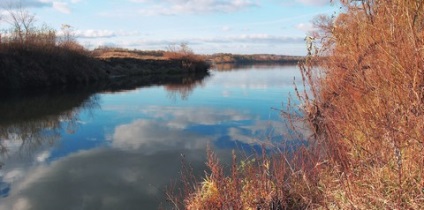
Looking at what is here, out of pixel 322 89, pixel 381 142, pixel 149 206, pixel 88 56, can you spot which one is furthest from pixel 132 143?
pixel 88 56

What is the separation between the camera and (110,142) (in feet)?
33.3

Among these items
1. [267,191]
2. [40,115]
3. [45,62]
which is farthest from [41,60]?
[267,191]

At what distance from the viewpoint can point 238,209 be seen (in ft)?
14.8

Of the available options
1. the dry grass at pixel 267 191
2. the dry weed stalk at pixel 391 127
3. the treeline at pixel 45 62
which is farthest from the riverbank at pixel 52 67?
the dry weed stalk at pixel 391 127

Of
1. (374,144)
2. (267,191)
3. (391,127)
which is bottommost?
(267,191)

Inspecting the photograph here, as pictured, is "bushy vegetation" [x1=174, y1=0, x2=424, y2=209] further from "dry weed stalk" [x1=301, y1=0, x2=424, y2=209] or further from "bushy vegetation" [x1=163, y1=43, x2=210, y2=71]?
"bushy vegetation" [x1=163, y1=43, x2=210, y2=71]

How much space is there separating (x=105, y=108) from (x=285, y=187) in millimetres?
12664

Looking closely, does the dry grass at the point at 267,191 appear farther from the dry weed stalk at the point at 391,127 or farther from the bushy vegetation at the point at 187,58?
the bushy vegetation at the point at 187,58

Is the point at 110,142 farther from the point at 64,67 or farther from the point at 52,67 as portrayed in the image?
the point at 64,67

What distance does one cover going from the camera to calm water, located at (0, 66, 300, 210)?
6.59m

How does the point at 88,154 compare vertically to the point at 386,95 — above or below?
below

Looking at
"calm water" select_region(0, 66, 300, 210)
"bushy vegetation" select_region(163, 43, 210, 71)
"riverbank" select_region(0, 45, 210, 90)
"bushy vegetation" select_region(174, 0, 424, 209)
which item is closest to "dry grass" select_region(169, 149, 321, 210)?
"bushy vegetation" select_region(174, 0, 424, 209)

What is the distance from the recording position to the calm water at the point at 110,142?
21.6ft

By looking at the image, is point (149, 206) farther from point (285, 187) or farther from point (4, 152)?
point (4, 152)
